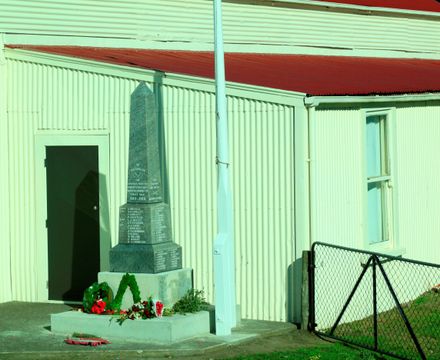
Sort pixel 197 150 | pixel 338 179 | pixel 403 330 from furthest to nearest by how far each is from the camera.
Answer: pixel 338 179, pixel 197 150, pixel 403 330

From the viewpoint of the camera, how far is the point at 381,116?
643 inches

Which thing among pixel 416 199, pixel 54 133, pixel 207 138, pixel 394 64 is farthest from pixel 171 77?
pixel 394 64

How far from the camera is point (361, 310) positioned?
14.8m

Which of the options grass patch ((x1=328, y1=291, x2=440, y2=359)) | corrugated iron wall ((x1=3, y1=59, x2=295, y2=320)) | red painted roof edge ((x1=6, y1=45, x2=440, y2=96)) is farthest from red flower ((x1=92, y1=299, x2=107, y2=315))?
red painted roof edge ((x1=6, y1=45, x2=440, y2=96))

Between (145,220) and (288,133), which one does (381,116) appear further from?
(145,220)

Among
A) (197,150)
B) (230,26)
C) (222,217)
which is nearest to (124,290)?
(222,217)

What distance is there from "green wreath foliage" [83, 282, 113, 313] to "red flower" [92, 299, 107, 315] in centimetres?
4

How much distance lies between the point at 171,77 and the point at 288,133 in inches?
69.1

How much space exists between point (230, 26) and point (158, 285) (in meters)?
7.81

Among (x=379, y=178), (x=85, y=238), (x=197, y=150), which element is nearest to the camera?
(x=197, y=150)

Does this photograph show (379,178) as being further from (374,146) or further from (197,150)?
(197,150)

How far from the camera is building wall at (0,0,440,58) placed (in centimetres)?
1673

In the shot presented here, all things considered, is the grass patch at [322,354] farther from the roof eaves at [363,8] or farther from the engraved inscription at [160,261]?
the roof eaves at [363,8]

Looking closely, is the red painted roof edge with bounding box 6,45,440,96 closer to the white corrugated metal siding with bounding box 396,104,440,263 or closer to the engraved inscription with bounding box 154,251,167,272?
the white corrugated metal siding with bounding box 396,104,440,263
